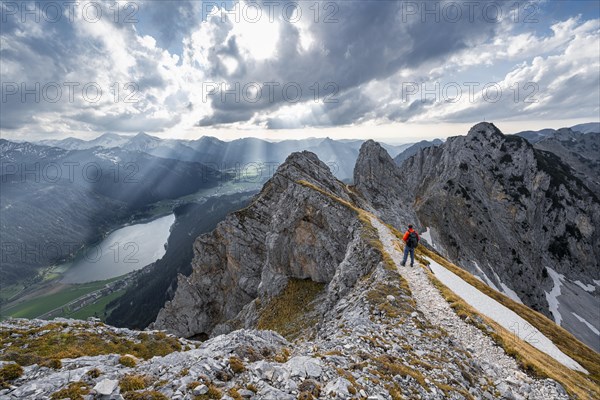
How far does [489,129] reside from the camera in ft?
510

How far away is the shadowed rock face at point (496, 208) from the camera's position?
9562cm

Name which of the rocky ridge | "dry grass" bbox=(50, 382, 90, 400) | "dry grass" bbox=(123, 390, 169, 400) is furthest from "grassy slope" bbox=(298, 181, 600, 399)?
"dry grass" bbox=(50, 382, 90, 400)

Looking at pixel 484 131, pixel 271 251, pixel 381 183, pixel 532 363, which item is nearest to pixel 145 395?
pixel 532 363

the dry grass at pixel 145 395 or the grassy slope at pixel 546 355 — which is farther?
the grassy slope at pixel 546 355

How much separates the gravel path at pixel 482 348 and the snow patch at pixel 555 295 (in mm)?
112527

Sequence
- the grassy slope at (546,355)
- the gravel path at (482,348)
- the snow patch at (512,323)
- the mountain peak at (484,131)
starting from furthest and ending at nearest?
the mountain peak at (484,131) → the snow patch at (512,323) → the grassy slope at (546,355) → the gravel path at (482,348)

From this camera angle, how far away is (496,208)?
411 ft

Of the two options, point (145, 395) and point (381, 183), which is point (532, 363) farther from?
point (381, 183)

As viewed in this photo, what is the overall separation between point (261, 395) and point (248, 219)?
157 ft

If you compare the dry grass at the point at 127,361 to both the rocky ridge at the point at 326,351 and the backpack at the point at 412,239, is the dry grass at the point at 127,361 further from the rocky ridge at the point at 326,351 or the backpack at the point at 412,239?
the backpack at the point at 412,239

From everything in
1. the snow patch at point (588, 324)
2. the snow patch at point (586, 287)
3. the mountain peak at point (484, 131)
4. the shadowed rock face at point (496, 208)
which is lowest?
the snow patch at point (588, 324)

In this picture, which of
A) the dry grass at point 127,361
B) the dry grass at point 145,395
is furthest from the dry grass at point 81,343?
the dry grass at point 145,395

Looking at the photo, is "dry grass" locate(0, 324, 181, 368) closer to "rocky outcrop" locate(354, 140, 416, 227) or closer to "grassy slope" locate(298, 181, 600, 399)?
"grassy slope" locate(298, 181, 600, 399)

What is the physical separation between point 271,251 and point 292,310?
A: 10895mm
